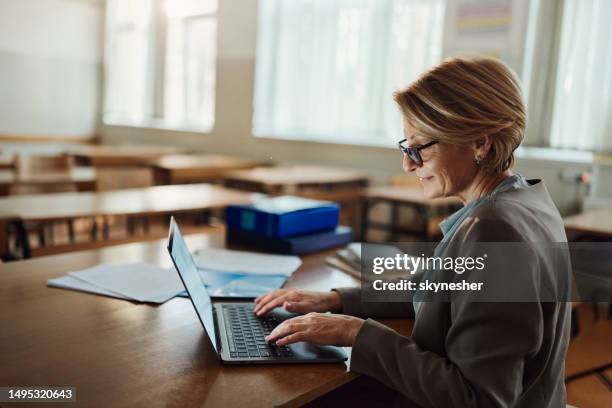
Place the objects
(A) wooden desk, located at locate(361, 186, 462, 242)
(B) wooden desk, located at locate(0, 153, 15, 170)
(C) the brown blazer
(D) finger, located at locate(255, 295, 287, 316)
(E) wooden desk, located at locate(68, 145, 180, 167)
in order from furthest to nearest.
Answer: (E) wooden desk, located at locate(68, 145, 180, 167) → (B) wooden desk, located at locate(0, 153, 15, 170) → (A) wooden desk, located at locate(361, 186, 462, 242) → (D) finger, located at locate(255, 295, 287, 316) → (C) the brown blazer

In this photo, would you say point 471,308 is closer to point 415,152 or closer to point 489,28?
point 415,152

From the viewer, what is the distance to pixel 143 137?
27.0 feet

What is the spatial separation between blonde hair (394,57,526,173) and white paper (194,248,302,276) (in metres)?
0.77

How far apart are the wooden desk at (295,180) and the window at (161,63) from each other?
2.41 meters

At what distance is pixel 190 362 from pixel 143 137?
759 cm

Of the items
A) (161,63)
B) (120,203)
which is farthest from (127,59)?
(120,203)

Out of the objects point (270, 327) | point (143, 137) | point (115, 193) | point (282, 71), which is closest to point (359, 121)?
point (282, 71)

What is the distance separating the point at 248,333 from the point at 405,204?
11.8ft

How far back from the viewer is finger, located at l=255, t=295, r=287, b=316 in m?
1.29

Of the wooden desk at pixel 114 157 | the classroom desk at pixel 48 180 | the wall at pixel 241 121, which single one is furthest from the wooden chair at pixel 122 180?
the wall at pixel 241 121

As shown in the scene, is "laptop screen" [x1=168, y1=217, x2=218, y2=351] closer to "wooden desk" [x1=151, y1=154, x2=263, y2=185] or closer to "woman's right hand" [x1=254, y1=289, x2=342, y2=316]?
"woman's right hand" [x1=254, y1=289, x2=342, y2=316]

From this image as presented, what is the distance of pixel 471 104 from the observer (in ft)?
3.20

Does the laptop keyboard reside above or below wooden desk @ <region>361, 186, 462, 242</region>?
above

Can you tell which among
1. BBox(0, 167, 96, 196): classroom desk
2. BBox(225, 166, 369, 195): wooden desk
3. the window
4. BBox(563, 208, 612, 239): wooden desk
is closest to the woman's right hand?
BBox(563, 208, 612, 239): wooden desk
